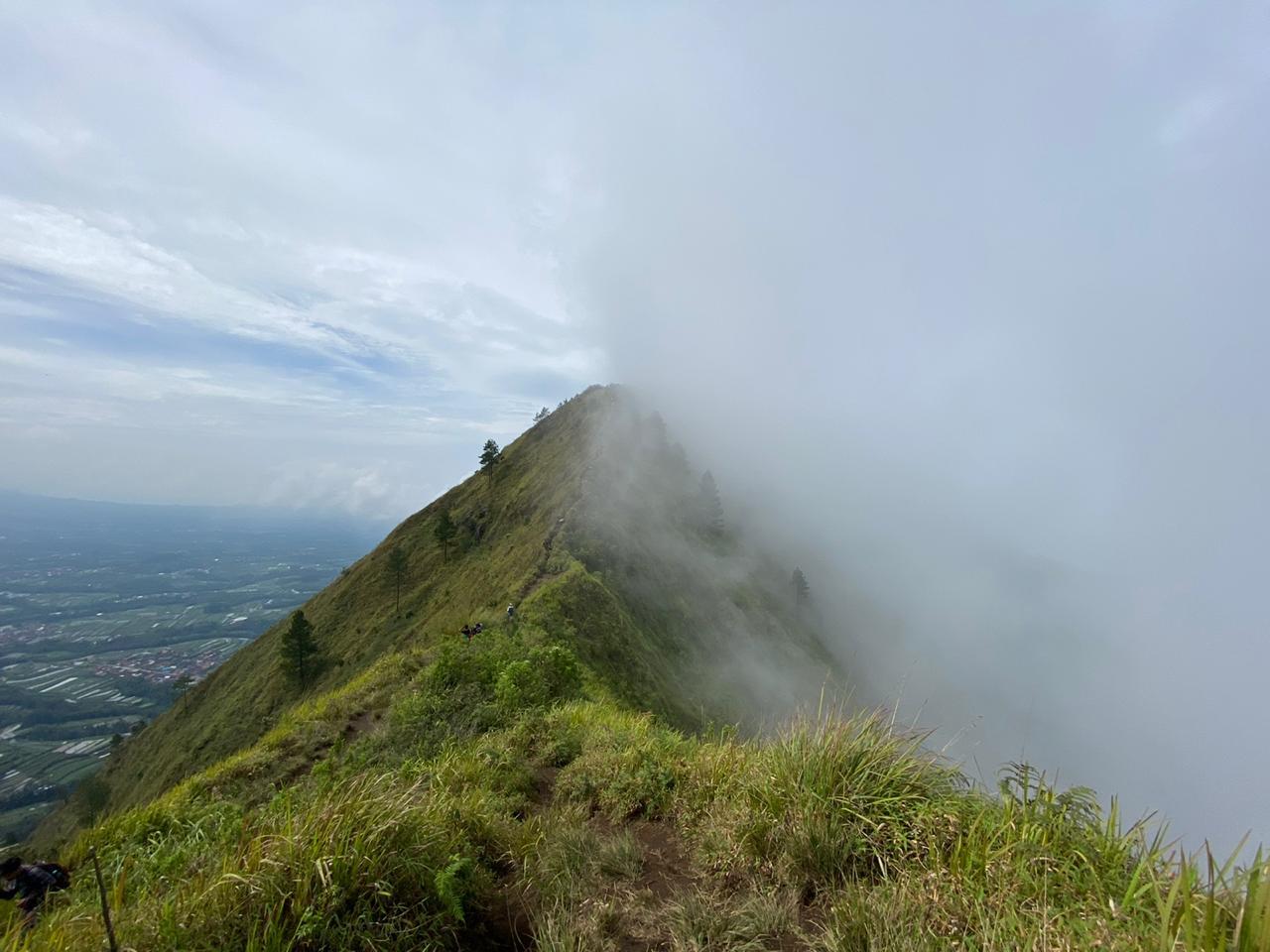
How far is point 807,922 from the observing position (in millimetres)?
3674

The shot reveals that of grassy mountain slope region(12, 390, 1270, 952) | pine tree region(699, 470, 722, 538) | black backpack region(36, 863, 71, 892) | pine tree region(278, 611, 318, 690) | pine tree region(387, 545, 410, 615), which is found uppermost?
pine tree region(699, 470, 722, 538)

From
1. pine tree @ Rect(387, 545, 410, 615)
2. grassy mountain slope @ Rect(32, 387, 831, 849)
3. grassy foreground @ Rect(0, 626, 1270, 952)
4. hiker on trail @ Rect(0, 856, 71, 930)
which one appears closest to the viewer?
grassy foreground @ Rect(0, 626, 1270, 952)

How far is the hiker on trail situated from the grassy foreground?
0.16 m

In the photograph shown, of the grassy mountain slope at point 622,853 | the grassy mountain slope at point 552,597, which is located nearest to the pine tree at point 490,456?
the grassy mountain slope at point 552,597

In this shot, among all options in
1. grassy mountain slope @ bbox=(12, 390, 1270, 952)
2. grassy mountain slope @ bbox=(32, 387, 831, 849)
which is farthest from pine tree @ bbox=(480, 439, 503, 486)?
grassy mountain slope @ bbox=(12, 390, 1270, 952)

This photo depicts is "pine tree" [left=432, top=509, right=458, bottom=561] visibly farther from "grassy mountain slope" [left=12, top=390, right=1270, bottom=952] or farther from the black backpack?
the black backpack

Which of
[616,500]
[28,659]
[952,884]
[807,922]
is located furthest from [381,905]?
[28,659]

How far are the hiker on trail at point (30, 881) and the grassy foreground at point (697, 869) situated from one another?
156 millimetres

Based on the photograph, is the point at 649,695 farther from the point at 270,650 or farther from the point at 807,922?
the point at 270,650

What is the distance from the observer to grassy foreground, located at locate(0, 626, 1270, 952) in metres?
3.00

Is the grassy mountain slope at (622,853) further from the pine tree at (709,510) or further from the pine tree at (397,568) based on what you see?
the pine tree at (709,510)

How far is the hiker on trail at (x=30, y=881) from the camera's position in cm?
431

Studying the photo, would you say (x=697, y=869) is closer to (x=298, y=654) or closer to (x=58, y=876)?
(x=58, y=876)

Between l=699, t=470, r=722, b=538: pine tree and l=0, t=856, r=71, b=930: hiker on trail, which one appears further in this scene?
l=699, t=470, r=722, b=538: pine tree
